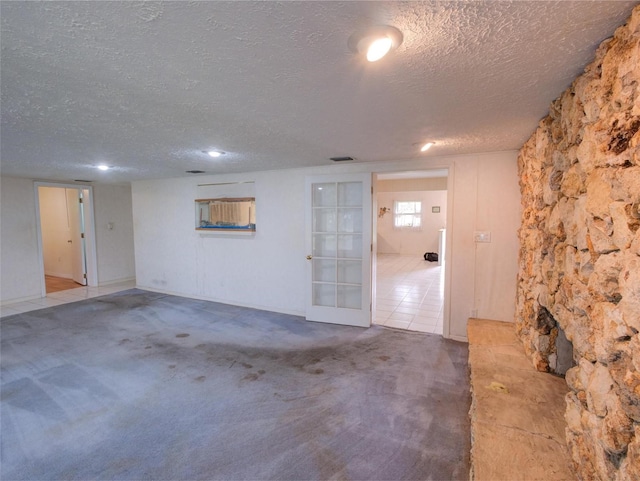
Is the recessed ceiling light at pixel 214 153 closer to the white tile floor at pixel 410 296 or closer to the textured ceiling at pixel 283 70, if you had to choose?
the textured ceiling at pixel 283 70

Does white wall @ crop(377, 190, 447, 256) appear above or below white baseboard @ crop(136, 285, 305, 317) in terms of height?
above

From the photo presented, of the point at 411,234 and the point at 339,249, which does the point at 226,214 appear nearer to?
the point at 339,249

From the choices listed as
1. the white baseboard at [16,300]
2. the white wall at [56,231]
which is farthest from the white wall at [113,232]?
the white baseboard at [16,300]

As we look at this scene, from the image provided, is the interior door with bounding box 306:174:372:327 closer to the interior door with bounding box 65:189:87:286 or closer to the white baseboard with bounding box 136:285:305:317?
the white baseboard with bounding box 136:285:305:317

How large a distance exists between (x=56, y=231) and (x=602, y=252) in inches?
368

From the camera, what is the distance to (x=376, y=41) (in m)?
1.15

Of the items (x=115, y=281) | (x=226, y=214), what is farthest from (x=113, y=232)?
(x=226, y=214)

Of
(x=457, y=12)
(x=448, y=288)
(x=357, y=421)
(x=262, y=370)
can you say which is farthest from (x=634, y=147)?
(x=262, y=370)

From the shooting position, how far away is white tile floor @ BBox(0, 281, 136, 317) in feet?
15.8

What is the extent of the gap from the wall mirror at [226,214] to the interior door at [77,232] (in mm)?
3108

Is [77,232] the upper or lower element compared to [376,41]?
lower

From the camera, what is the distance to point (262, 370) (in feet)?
9.50

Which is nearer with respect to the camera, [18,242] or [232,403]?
[232,403]

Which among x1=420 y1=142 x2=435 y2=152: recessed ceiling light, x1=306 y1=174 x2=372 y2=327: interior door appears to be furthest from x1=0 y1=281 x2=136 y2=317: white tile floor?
x1=420 y1=142 x2=435 y2=152: recessed ceiling light
